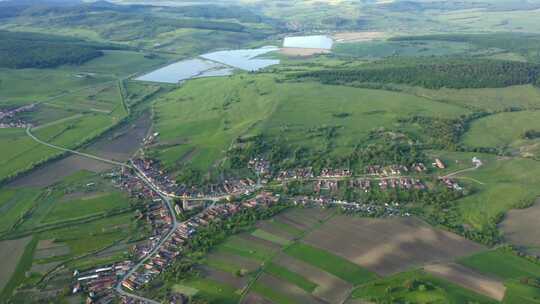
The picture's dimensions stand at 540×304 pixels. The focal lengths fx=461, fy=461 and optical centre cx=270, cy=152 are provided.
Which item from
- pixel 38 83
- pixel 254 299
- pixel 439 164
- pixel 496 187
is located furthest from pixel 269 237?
pixel 38 83

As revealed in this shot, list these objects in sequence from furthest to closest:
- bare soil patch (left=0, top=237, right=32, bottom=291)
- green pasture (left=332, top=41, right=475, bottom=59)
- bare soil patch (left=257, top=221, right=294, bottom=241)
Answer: green pasture (left=332, top=41, right=475, bottom=59) → bare soil patch (left=257, top=221, right=294, bottom=241) → bare soil patch (left=0, top=237, right=32, bottom=291)

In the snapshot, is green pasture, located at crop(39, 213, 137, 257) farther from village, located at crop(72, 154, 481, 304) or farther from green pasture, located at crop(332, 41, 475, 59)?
green pasture, located at crop(332, 41, 475, 59)

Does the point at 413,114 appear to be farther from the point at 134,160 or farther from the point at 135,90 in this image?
the point at 135,90

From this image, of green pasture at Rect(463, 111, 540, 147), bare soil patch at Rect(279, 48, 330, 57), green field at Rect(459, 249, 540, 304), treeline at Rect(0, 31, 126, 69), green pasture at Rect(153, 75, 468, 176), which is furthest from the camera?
bare soil patch at Rect(279, 48, 330, 57)

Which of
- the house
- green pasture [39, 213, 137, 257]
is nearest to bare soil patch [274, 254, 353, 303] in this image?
green pasture [39, 213, 137, 257]

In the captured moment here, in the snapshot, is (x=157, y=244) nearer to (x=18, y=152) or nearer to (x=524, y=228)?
(x=18, y=152)

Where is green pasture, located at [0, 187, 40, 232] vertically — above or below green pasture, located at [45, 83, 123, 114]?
below

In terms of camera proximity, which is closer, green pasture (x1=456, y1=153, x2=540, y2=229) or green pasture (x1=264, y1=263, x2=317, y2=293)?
green pasture (x1=264, y1=263, x2=317, y2=293)
